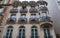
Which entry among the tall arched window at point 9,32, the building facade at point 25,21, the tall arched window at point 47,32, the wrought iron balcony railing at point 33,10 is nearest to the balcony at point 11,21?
the building facade at point 25,21

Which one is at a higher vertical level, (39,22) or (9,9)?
(9,9)

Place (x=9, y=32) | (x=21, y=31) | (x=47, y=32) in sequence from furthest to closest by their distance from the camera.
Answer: (x=21, y=31) < (x=9, y=32) < (x=47, y=32)

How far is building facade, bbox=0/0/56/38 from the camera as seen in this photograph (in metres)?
16.7

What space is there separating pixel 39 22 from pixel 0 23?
5.76 m

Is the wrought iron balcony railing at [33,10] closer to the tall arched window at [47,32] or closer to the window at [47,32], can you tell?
the tall arched window at [47,32]

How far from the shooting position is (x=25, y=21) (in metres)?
18.6

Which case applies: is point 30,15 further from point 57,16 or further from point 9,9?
point 57,16

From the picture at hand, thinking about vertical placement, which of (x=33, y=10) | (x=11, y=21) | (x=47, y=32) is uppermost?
(x=33, y=10)

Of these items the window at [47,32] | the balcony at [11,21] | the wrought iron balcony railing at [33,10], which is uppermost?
the wrought iron balcony railing at [33,10]

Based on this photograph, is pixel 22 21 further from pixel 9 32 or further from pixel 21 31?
pixel 9 32

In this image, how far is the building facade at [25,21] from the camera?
16.7 metres

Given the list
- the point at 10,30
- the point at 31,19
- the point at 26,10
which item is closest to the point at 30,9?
the point at 26,10

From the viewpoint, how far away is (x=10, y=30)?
1739cm

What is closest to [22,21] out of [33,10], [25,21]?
[25,21]
